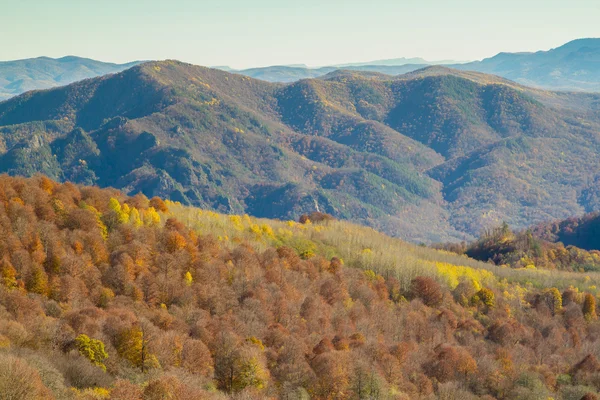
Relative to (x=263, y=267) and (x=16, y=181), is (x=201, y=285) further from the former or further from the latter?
(x=16, y=181)

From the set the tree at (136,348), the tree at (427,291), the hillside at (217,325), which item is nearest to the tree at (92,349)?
the hillside at (217,325)

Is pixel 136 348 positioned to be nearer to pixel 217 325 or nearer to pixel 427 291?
pixel 217 325

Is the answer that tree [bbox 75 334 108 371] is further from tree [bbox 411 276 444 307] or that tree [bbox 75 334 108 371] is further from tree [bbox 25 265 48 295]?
tree [bbox 411 276 444 307]

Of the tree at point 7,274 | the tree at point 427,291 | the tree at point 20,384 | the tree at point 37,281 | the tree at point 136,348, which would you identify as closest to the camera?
the tree at point 20,384

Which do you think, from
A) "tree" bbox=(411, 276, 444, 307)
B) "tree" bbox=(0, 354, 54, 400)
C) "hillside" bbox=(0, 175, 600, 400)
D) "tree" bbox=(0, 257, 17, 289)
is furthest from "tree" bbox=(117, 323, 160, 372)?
"tree" bbox=(411, 276, 444, 307)

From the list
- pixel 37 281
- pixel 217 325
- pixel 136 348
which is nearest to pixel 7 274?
pixel 37 281

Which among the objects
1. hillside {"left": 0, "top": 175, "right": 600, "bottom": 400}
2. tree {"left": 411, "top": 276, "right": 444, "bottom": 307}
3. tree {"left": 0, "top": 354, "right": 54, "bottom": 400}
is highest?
tree {"left": 0, "top": 354, "right": 54, "bottom": 400}

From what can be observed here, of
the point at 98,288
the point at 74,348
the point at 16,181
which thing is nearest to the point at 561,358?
the point at 98,288

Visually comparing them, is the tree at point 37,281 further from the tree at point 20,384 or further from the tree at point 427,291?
the tree at point 427,291
